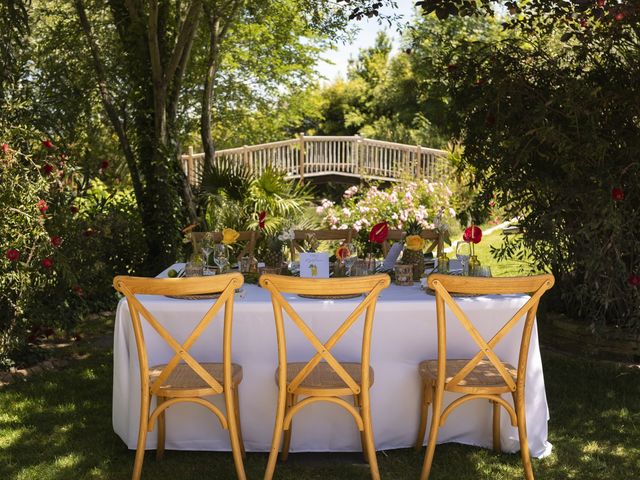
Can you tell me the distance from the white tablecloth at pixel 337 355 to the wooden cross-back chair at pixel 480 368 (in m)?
0.18

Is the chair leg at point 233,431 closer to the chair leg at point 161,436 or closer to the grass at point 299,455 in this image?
the grass at point 299,455

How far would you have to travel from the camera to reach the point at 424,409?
4070 millimetres

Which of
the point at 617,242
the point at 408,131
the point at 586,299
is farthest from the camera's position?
the point at 408,131

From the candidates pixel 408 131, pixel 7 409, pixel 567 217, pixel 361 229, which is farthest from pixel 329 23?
pixel 408 131

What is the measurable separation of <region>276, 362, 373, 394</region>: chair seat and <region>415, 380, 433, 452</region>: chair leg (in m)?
0.36

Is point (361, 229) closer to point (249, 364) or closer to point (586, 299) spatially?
point (586, 299)

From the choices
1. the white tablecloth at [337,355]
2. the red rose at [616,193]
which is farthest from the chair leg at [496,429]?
the red rose at [616,193]

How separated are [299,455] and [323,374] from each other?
595 millimetres

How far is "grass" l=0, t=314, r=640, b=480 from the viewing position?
156 inches

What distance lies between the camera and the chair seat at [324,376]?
364 centimetres

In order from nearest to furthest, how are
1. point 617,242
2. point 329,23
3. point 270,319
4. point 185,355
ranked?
point 185,355, point 270,319, point 617,242, point 329,23

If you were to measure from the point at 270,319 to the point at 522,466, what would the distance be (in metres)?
1.49

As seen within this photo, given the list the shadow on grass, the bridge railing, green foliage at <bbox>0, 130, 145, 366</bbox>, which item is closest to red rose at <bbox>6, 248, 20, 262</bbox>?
green foliage at <bbox>0, 130, 145, 366</bbox>

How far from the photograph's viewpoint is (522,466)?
402 centimetres
